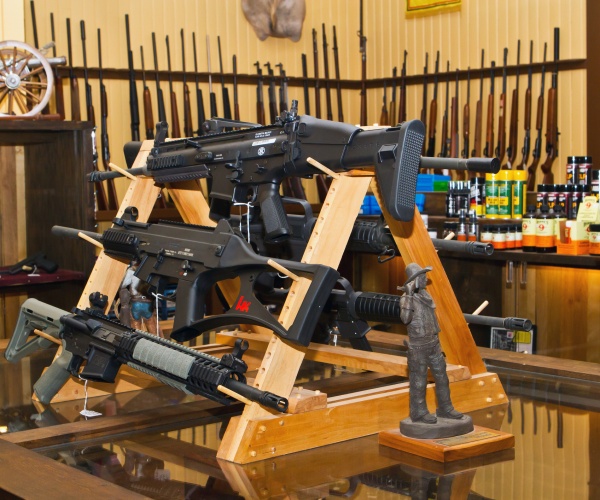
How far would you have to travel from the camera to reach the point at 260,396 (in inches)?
86.0

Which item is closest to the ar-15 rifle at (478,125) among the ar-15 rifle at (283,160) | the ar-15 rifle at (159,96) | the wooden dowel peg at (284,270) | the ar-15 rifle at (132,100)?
the ar-15 rifle at (159,96)

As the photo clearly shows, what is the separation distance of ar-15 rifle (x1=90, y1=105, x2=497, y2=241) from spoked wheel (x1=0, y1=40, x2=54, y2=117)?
2428 millimetres

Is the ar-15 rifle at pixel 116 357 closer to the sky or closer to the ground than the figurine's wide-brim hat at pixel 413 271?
closer to the ground

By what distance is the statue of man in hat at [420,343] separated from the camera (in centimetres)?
227

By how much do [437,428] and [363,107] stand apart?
6.68 metres

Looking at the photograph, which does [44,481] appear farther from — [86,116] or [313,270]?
[86,116]

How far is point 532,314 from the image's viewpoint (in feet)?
17.3

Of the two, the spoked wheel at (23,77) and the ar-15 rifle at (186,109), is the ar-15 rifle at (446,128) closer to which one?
the ar-15 rifle at (186,109)

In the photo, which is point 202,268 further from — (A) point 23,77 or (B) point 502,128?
(B) point 502,128

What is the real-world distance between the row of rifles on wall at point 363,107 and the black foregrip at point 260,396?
483cm

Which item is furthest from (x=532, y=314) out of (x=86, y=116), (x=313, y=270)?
(x=86, y=116)

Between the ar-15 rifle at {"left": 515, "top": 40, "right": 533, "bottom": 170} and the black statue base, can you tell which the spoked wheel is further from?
the ar-15 rifle at {"left": 515, "top": 40, "right": 533, "bottom": 170}

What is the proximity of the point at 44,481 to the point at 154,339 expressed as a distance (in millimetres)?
621

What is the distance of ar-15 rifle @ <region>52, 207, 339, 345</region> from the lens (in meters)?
2.33
